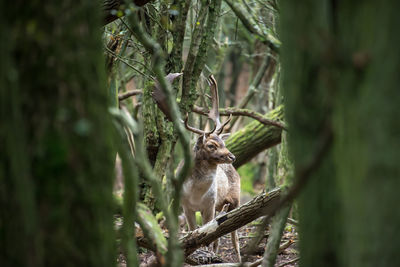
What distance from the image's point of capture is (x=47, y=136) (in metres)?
2.05

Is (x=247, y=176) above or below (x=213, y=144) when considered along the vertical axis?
below

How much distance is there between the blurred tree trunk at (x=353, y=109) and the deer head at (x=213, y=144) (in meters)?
5.07

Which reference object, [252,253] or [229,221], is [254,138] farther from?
[229,221]

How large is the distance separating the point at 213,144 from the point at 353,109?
5377mm

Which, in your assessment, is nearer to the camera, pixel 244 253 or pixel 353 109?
pixel 353 109

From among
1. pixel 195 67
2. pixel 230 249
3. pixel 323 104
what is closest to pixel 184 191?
pixel 230 249

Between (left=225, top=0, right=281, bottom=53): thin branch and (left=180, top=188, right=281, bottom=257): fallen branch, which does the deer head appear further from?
(left=180, top=188, right=281, bottom=257): fallen branch

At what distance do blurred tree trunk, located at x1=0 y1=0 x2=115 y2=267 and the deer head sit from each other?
5.19 metres

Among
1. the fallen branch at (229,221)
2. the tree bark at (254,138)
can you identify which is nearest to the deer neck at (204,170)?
the tree bark at (254,138)

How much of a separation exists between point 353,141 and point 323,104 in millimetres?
203

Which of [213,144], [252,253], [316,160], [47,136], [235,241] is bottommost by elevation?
[235,241]

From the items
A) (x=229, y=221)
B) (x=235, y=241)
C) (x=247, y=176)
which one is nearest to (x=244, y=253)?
(x=229, y=221)

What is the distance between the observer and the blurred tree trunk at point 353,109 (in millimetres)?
2037

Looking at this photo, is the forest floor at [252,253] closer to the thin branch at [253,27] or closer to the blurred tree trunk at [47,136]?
the blurred tree trunk at [47,136]
